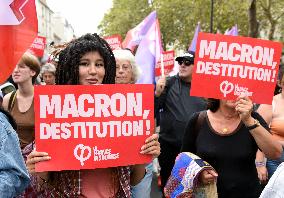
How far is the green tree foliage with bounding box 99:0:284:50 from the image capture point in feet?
75.6

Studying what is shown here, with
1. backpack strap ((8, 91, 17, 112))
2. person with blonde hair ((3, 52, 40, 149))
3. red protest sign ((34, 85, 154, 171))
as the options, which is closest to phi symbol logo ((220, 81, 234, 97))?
red protest sign ((34, 85, 154, 171))

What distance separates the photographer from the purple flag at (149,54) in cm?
581

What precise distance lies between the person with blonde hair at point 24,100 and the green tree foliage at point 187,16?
1611 cm

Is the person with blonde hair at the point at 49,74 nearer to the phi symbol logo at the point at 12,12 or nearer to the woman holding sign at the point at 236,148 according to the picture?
the woman holding sign at the point at 236,148

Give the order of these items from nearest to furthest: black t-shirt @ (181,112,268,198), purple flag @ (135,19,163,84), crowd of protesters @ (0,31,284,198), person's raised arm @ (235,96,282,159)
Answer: crowd of protesters @ (0,31,284,198) → person's raised arm @ (235,96,282,159) → black t-shirt @ (181,112,268,198) → purple flag @ (135,19,163,84)

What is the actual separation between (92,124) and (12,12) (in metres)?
0.81

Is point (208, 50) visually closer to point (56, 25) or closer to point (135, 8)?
point (135, 8)

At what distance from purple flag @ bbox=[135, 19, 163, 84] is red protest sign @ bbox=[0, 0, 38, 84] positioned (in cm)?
305

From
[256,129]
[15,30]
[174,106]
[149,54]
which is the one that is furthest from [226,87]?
[149,54]

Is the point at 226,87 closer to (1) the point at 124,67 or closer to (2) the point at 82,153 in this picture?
(2) the point at 82,153

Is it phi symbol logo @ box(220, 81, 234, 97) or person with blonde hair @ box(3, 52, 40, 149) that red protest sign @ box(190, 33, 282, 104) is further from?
person with blonde hair @ box(3, 52, 40, 149)

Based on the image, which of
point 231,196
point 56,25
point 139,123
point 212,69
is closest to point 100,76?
point 139,123

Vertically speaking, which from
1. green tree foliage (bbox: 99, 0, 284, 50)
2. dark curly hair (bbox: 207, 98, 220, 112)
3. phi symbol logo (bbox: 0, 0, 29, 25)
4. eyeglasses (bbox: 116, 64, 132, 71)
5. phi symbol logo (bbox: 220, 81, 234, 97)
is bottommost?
dark curly hair (bbox: 207, 98, 220, 112)

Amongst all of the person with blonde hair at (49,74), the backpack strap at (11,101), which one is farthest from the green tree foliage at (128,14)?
the backpack strap at (11,101)
